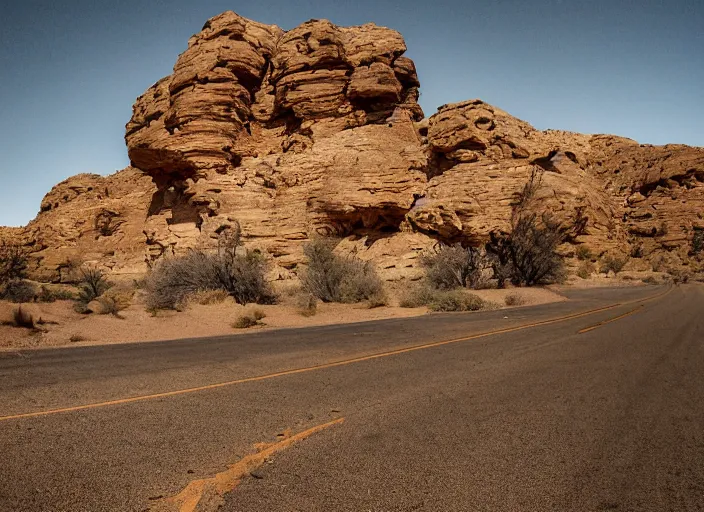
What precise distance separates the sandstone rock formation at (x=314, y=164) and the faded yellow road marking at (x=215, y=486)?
2667 cm

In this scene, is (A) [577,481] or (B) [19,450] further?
(B) [19,450]

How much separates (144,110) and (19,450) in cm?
5030

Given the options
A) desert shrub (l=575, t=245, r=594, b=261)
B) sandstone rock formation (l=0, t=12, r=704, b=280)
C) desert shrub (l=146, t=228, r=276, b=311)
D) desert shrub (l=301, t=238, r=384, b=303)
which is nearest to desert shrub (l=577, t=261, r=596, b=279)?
desert shrub (l=575, t=245, r=594, b=261)

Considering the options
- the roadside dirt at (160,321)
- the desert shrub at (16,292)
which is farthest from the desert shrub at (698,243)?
the desert shrub at (16,292)

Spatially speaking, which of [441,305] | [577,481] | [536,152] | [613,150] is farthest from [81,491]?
[613,150]

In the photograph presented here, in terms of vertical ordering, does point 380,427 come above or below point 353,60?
below

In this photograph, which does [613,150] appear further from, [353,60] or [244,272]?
[244,272]

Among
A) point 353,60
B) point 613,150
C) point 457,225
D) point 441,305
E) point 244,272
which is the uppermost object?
point 353,60

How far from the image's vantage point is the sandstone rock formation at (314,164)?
3331cm

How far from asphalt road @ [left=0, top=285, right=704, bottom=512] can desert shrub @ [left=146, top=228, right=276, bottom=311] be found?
41.6 feet

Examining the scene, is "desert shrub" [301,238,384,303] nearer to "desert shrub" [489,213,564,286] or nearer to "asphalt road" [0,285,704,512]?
"desert shrub" [489,213,564,286]

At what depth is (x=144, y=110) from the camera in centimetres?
4484

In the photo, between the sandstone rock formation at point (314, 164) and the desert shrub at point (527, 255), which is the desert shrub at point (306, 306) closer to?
the sandstone rock formation at point (314, 164)

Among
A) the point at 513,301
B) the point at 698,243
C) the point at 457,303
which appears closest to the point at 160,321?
the point at 457,303
